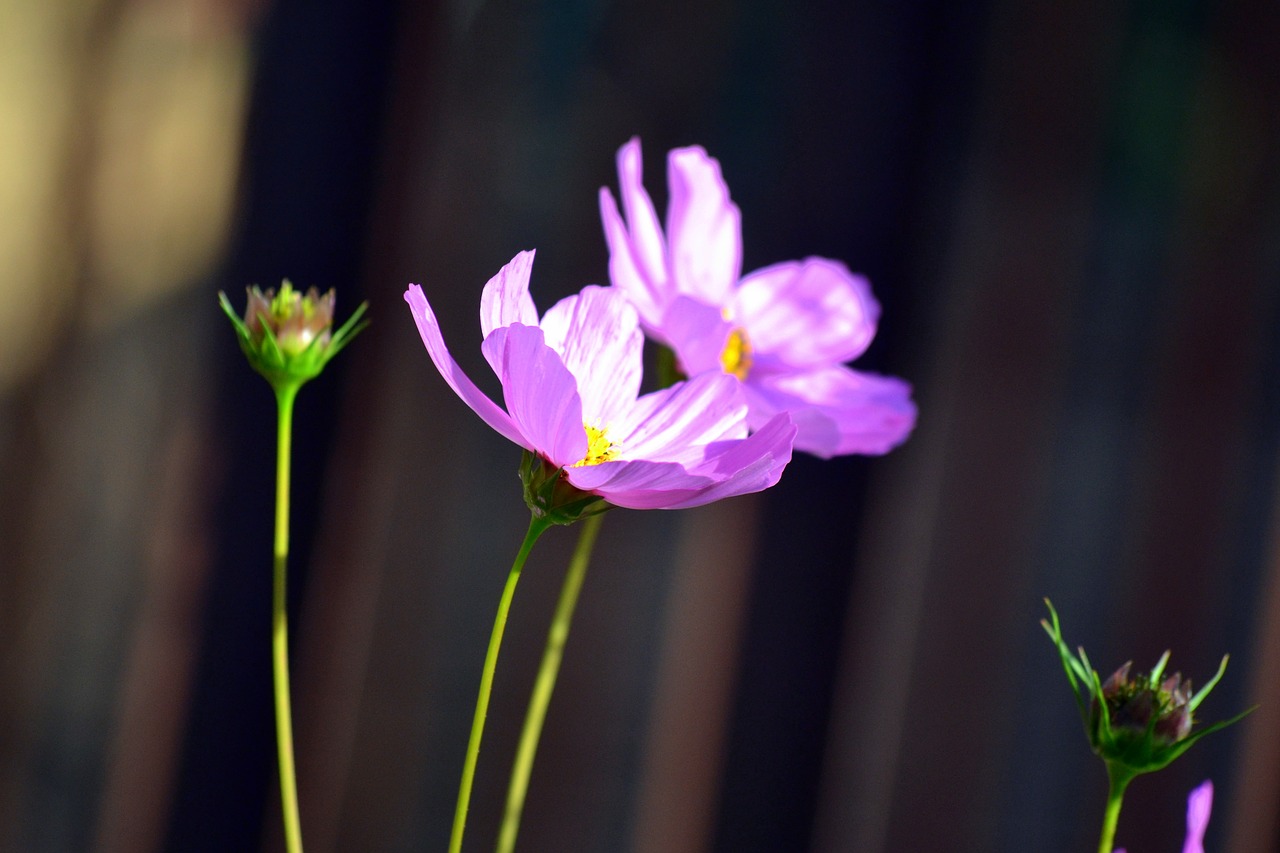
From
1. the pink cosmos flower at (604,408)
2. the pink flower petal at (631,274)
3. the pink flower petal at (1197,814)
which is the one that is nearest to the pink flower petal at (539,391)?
the pink cosmos flower at (604,408)

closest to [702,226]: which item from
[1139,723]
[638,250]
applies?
[638,250]

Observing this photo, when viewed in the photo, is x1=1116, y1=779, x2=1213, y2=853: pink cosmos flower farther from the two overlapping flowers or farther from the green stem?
the two overlapping flowers

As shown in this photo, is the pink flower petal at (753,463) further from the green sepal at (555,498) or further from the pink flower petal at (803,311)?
the pink flower petal at (803,311)

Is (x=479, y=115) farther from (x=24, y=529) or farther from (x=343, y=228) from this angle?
(x=24, y=529)

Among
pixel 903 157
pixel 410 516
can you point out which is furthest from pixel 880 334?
pixel 410 516

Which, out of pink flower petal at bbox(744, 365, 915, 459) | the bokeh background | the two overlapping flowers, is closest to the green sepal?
the two overlapping flowers

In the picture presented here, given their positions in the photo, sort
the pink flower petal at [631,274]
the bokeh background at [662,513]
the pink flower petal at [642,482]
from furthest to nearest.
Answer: the bokeh background at [662,513]
the pink flower petal at [631,274]
the pink flower petal at [642,482]

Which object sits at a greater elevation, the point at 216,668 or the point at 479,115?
the point at 479,115

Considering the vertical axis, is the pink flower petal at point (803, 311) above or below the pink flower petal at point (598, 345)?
above
